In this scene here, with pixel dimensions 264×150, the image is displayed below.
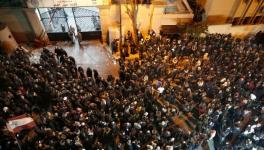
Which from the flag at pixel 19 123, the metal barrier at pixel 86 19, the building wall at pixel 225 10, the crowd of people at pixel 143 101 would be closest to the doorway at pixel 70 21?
the metal barrier at pixel 86 19

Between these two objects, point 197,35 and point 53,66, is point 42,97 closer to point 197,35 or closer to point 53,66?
point 53,66

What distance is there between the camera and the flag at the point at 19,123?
32.7 ft

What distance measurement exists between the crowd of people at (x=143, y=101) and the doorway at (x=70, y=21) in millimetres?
3644

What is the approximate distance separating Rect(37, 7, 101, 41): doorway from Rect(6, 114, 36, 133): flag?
27.8 ft

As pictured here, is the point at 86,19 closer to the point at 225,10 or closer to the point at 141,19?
the point at 141,19

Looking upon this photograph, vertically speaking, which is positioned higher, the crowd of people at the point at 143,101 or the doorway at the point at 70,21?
the doorway at the point at 70,21

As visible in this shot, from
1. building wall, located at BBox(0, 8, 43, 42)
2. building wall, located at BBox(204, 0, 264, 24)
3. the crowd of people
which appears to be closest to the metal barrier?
building wall, located at BBox(0, 8, 43, 42)

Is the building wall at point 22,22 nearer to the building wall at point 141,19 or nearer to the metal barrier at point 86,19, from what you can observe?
the metal barrier at point 86,19

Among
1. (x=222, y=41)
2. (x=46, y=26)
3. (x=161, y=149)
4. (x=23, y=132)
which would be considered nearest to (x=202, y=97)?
(x=161, y=149)

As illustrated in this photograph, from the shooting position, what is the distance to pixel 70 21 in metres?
17.4

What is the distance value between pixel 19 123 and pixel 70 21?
30.4ft

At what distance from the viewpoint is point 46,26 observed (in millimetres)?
17031

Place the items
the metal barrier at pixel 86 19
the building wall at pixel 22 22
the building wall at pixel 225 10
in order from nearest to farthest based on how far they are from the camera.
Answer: the building wall at pixel 22 22 < the metal barrier at pixel 86 19 < the building wall at pixel 225 10

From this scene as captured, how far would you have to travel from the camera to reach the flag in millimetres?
9970
